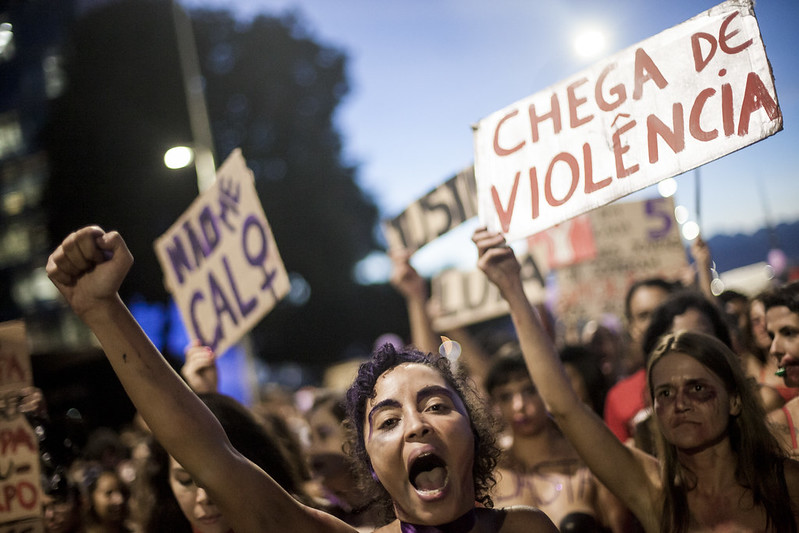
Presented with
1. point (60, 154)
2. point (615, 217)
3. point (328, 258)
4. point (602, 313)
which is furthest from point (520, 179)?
point (328, 258)

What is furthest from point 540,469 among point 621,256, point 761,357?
point 621,256

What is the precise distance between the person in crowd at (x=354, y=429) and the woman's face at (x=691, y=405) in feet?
1.92

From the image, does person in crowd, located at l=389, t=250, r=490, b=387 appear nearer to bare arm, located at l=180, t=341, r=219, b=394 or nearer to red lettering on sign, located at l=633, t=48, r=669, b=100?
bare arm, located at l=180, t=341, r=219, b=394

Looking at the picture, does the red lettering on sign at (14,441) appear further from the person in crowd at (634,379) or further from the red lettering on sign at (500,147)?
the person in crowd at (634,379)

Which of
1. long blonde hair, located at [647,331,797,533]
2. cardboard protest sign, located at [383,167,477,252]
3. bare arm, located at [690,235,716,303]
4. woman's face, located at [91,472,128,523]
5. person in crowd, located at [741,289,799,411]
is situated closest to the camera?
long blonde hair, located at [647,331,797,533]

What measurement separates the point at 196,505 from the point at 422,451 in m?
0.99

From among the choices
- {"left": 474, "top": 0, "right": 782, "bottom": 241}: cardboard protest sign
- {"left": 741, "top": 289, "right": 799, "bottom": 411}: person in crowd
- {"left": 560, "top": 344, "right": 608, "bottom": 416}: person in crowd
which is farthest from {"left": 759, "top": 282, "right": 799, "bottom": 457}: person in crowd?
{"left": 560, "top": 344, "right": 608, "bottom": 416}: person in crowd

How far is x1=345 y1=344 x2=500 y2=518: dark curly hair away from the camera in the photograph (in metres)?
2.28

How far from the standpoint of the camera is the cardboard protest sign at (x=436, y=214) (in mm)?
3768

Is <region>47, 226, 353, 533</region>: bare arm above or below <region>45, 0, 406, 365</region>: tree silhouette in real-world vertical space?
below

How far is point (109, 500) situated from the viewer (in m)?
4.03

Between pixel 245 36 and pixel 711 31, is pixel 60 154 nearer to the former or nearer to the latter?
pixel 245 36

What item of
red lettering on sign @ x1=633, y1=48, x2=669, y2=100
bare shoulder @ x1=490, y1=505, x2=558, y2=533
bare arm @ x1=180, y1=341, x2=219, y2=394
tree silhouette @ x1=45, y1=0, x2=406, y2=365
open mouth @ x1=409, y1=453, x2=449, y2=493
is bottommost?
bare shoulder @ x1=490, y1=505, x2=558, y2=533

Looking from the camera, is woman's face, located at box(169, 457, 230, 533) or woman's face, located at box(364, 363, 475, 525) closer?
woman's face, located at box(364, 363, 475, 525)
